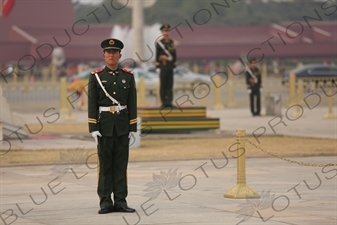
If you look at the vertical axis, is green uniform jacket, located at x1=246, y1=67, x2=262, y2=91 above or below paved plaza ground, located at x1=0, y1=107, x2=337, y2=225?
above

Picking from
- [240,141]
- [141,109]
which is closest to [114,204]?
[240,141]

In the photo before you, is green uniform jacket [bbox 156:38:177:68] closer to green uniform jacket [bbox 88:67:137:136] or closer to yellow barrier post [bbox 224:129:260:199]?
yellow barrier post [bbox 224:129:260:199]

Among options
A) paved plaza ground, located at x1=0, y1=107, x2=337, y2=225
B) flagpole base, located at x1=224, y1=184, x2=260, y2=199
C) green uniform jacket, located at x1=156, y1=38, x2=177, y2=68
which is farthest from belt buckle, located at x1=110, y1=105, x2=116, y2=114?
green uniform jacket, located at x1=156, y1=38, x2=177, y2=68

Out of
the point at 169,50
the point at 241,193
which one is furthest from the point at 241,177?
the point at 169,50

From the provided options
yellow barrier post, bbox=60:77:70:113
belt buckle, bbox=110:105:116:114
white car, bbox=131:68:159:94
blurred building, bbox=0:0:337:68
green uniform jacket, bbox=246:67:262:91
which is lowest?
belt buckle, bbox=110:105:116:114

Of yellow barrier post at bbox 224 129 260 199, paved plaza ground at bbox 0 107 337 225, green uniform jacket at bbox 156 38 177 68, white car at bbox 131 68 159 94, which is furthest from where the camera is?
white car at bbox 131 68 159 94

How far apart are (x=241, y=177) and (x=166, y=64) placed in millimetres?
10362

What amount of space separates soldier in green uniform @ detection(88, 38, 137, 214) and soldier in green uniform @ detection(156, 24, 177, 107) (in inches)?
416

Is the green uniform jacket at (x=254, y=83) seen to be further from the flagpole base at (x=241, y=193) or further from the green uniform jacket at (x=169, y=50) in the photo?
the flagpole base at (x=241, y=193)

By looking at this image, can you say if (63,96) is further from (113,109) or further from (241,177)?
(113,109)

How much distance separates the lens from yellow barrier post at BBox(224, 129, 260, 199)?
452 inches

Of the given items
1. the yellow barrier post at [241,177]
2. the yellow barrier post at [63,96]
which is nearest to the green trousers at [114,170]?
the yellow barrier post at [241,177]

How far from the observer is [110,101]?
34.7 feet

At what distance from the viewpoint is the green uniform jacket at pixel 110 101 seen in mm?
10539
